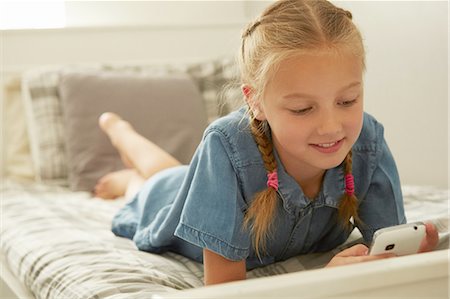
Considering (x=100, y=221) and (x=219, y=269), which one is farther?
(x=100, y=221)

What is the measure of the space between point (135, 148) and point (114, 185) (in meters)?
0.15

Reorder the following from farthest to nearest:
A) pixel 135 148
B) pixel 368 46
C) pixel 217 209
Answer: pixel 368 46
pixel 135 148
pixel 217 209

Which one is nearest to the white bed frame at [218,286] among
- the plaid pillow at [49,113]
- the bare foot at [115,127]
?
the plaid pillow at [49,113]

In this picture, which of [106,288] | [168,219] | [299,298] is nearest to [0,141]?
[168,219]

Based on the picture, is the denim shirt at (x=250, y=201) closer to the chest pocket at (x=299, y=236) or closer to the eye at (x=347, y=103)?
the chest pocket at (x=299, y=236)

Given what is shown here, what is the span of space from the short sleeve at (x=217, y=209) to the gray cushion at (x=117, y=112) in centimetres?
114

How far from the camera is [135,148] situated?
2.19 m

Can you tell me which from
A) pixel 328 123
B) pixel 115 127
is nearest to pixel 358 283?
pixel 328 123

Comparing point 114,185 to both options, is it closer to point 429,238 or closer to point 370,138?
point 370,138

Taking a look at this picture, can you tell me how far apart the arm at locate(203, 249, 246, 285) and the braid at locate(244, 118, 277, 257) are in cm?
5

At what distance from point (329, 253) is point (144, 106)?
1201 mm

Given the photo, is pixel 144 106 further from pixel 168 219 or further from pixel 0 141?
pixel 168 219

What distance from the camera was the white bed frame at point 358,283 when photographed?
0.89m

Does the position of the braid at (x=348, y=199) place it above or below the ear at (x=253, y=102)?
below
